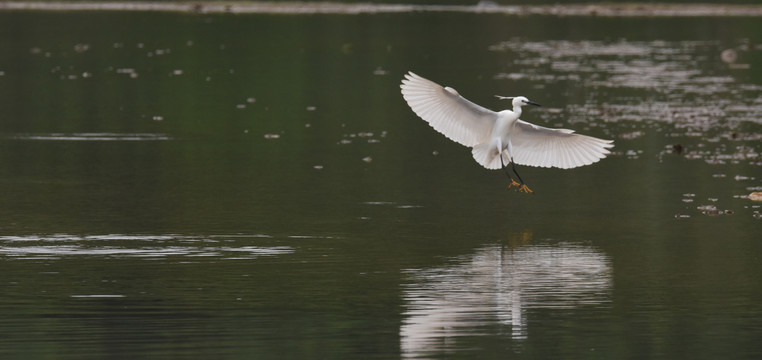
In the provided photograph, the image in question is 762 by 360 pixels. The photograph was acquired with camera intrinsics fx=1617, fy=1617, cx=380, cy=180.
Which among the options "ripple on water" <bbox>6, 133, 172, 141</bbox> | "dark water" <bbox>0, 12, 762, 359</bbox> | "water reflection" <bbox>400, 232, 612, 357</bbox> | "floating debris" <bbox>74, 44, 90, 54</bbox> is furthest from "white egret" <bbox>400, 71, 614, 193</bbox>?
"floating debris" <bbox>74, 44, 90, 54</bbox>

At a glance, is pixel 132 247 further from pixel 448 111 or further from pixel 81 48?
pixel 81 48

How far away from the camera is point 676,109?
36.6 m

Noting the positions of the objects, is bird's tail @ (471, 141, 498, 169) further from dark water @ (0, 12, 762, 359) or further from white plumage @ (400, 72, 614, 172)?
dark water @ (0, 12, 762, 359)

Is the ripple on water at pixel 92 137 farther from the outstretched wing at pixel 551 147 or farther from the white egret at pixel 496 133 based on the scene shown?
the outstretched wing at pixel 551 147

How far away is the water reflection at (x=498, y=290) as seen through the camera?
1512 centimetres

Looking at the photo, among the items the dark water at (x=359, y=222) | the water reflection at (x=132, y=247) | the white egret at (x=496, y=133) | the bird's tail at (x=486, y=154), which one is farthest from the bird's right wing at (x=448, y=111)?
the water reflection at (x=132, y=247)

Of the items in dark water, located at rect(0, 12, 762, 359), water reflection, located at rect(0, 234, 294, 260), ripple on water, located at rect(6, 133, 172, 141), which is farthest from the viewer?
ripple on water, located at rect(6, 133, 172, 141)

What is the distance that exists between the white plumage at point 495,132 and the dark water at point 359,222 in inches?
40.2

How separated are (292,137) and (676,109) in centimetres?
971

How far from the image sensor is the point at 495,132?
20359 millimetres

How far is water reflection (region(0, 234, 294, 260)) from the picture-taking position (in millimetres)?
19141

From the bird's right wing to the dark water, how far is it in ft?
4.39

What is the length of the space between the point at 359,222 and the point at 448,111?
91.2 inches

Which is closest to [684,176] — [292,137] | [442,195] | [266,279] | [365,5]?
[442,195]
